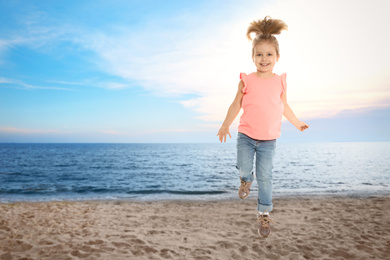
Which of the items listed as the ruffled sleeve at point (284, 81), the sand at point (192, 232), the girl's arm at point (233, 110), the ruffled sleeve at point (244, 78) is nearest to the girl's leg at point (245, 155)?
the girl's arm at point (233, 110)

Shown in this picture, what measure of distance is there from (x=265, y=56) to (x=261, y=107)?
0.49 m

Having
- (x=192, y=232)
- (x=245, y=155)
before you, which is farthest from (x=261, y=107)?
(x=192, y=232)

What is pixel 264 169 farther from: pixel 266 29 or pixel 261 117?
pixel 266 29

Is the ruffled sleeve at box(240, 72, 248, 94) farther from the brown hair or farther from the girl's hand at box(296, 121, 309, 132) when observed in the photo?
the girl's hand at box(296, 121, 309, 132)

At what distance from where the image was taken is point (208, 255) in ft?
24.1

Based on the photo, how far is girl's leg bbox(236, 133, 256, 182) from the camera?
2678mm

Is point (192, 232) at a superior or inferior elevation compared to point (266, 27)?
inferior

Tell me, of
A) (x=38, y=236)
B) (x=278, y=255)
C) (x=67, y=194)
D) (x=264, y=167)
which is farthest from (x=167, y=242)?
(x=67, y=194)

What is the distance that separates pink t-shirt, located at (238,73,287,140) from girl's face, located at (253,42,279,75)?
0.45 feet

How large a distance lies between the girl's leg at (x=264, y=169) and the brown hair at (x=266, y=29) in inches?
35.2

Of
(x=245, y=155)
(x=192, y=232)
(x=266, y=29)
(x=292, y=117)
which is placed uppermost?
(x=266, y=29)

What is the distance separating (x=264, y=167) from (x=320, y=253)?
6.06 m

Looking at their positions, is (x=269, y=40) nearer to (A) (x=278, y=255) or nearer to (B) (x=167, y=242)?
(A) (x=278, y=255)

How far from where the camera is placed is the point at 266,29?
262 cm
